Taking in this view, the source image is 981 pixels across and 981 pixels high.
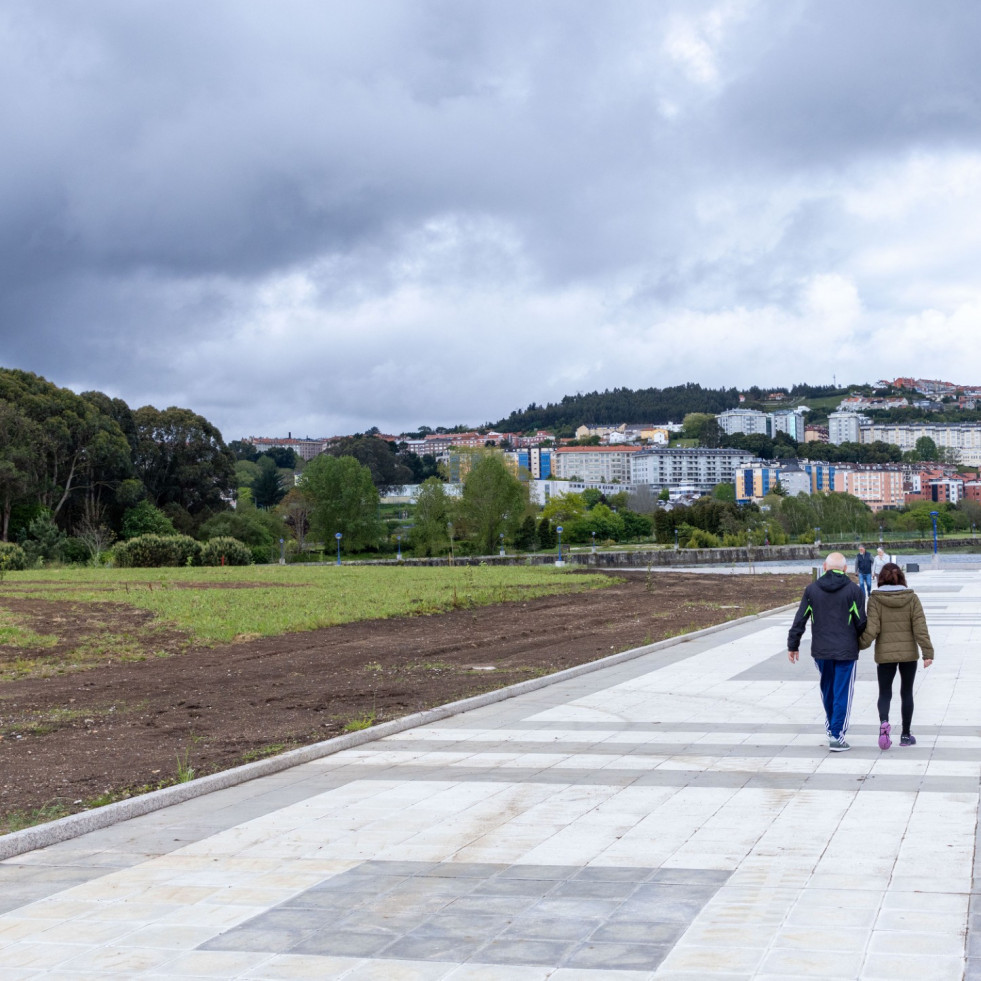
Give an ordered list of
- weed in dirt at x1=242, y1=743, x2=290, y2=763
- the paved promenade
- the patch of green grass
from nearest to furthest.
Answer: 1. the paved promenade
2. weed in dirt at x1=242, y1=743, x2=290, y2=763
3. the patch of green grass

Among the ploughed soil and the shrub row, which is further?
the shrub row

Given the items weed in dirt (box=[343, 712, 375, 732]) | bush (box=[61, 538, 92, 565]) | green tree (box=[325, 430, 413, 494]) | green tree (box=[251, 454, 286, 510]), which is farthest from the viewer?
green tree (box=[325, 430, 413, 494])

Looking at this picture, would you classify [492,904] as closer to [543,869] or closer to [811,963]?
[543,869]

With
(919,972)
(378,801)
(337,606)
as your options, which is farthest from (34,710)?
(337,606)

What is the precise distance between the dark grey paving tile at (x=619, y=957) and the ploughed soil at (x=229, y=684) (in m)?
4.18

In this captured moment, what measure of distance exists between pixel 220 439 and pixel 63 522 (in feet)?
55.5

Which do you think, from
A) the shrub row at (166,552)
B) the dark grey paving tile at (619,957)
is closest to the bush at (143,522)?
the shrub row at (166,552)

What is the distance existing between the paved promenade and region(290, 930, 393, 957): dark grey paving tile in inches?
0.5

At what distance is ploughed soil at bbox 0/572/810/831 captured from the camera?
29.1 ft

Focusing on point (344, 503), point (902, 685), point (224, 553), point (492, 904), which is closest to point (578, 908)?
point (492, 904)

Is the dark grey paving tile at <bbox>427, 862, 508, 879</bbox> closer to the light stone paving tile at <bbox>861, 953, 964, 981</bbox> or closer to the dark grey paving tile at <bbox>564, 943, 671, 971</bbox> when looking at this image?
the dark grey paving tile at <bbox>564, 943, 671, 971</bbox>

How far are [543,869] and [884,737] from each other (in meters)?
4.28

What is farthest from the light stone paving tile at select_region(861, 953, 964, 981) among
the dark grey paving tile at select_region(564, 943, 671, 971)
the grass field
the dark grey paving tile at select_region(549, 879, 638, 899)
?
the grass field

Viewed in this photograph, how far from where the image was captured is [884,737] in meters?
8.83
